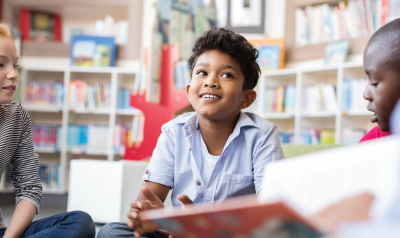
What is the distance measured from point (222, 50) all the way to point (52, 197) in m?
3.44

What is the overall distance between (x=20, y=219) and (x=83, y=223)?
6.9 inches

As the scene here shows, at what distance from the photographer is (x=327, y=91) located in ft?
11.8

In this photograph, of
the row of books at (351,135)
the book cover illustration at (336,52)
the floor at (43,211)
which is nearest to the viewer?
the floor at (43,211)

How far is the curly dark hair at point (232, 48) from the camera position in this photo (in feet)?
4.23

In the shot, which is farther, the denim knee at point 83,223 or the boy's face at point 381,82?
the denim knee at point 83,223

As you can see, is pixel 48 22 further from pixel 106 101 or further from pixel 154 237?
pixel 154 237

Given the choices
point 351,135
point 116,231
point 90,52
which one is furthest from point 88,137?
point 116,231

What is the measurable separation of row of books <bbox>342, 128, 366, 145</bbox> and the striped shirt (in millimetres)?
2787

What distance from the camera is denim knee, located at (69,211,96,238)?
1186mm

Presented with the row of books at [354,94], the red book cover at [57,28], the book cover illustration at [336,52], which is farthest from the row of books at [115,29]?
the row of books at [354,94]

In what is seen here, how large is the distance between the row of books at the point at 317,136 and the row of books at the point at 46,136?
249cm

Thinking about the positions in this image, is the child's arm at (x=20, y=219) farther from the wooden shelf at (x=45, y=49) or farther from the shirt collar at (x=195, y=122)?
the wooden shelf at (x=45, y=49)

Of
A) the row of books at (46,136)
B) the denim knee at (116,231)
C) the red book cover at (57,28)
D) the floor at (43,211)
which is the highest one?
the red book cover at (57,28)

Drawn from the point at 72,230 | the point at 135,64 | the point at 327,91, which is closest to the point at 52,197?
the point at 135,64
